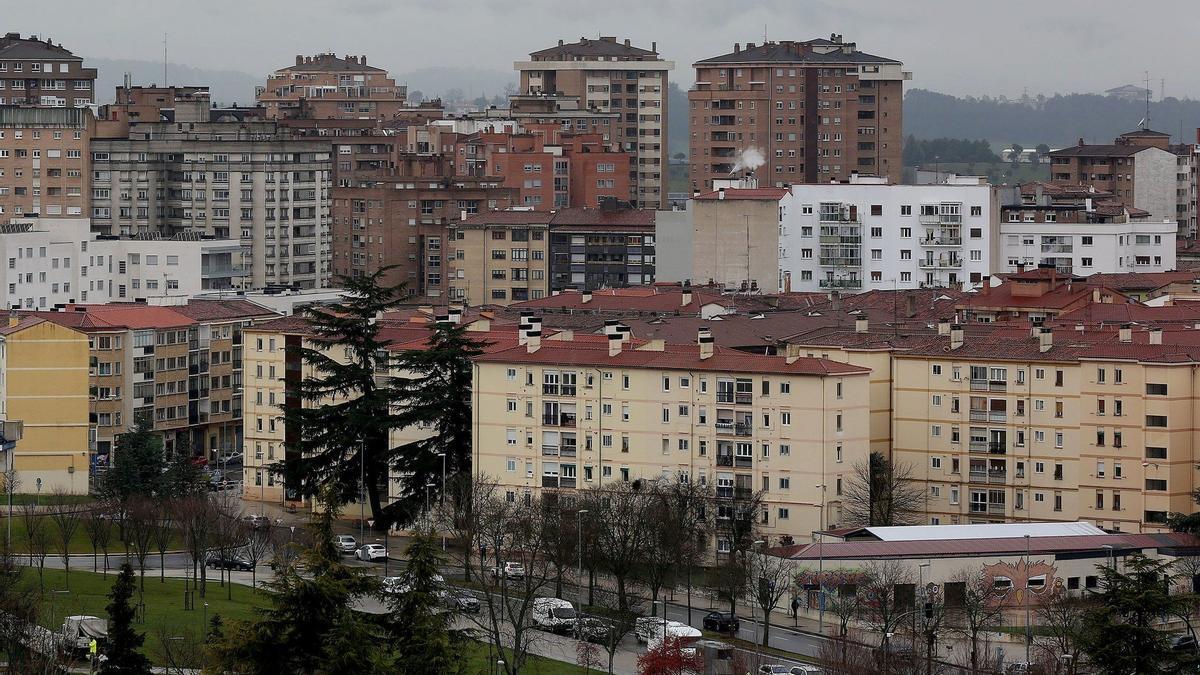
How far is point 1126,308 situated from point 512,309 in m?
20.7

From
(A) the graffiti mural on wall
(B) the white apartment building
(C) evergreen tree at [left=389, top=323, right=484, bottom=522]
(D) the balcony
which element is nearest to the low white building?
(B) the white apartment building

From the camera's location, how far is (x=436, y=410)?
2815 inches

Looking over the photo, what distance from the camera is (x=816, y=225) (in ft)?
363

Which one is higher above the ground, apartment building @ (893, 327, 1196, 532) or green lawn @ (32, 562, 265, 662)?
apartment building @ (893, 327, 1196, 532)

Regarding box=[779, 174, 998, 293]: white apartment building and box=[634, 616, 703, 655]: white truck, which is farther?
box=[779, 174, 998, 293]: white apartment building

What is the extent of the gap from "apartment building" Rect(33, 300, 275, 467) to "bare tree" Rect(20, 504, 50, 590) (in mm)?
10499

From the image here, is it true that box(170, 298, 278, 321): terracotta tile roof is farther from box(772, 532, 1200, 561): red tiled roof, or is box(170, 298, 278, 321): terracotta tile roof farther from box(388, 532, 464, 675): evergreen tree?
box(388, 532, 464, 675): evergreen tree

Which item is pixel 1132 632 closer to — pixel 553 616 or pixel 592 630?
pixel 592 630

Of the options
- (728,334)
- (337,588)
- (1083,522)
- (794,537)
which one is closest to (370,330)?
(728,334)

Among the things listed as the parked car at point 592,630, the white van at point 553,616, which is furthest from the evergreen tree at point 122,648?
the white van at point 553,616

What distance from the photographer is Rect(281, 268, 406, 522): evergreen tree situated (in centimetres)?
7269

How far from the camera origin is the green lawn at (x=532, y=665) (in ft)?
181

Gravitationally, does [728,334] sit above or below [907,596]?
above

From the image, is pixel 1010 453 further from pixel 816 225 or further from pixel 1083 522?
pixel 816 225
